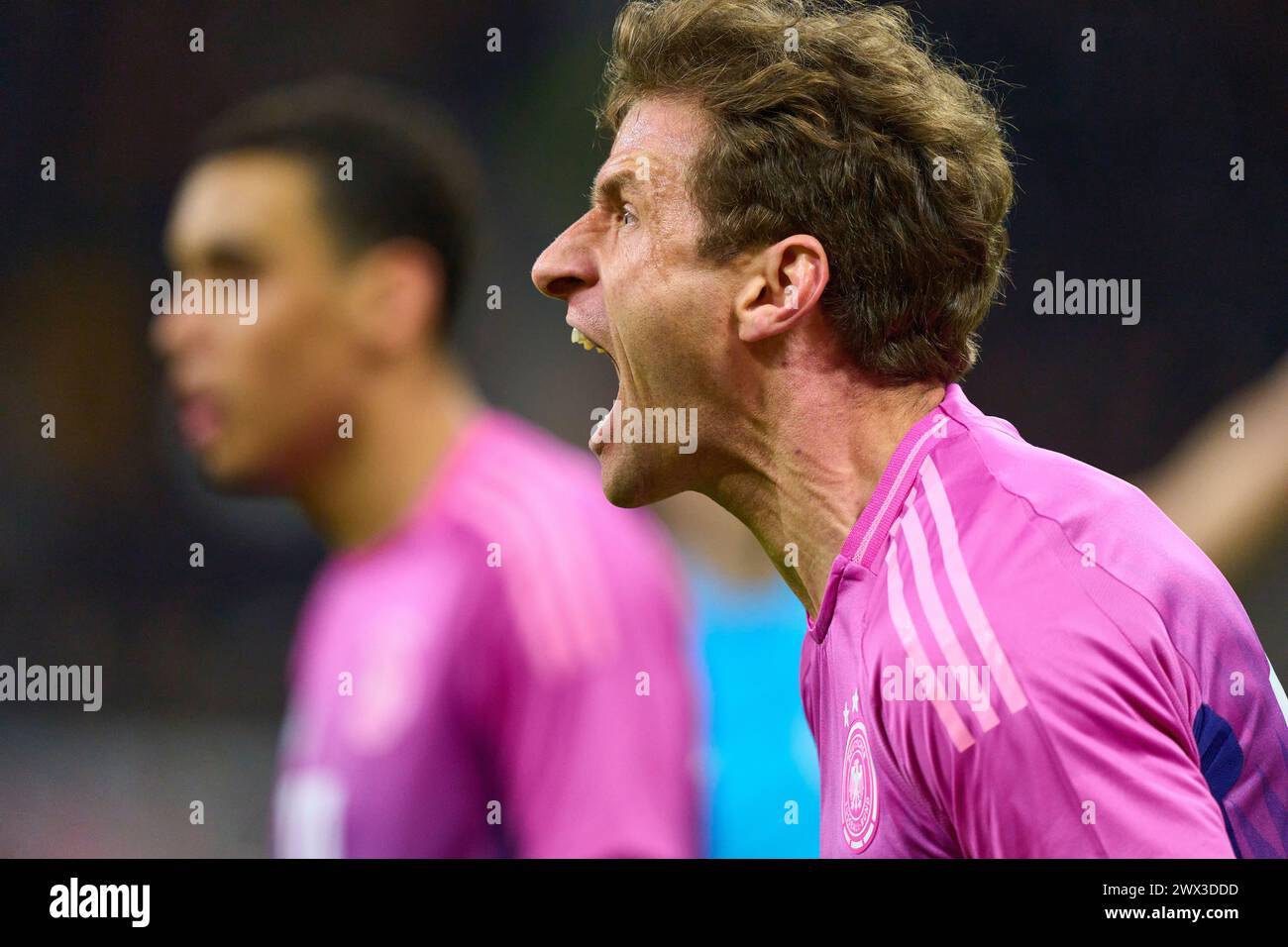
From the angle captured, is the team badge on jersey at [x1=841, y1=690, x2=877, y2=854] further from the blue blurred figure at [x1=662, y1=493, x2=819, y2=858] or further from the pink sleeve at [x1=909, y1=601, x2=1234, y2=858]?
the blue blurred figure at [x1=662, y1=493, x2=819, y2=858]

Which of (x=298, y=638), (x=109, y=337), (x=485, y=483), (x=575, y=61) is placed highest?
(x=575, y=61)

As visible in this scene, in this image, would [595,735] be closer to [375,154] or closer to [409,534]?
[409,534]

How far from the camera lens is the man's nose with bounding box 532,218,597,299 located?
238 cm

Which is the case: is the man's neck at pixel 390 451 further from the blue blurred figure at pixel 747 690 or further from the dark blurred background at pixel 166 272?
the blue blurred figure at pixel 747 690

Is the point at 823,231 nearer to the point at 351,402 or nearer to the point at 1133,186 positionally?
the point at 351,402

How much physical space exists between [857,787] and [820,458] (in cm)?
54

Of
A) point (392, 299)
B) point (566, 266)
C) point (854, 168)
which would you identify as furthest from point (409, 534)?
point (854, 168)

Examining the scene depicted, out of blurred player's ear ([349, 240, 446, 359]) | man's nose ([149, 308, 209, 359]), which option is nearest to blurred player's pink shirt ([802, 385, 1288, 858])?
blurred player's ear ([349, 240, 446, 359])

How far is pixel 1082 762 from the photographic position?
159 cm

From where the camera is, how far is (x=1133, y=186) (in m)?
→ 5.28

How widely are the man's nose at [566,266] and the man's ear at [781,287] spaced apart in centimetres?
32

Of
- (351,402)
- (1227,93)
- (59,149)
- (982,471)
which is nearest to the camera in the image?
(982,471)
